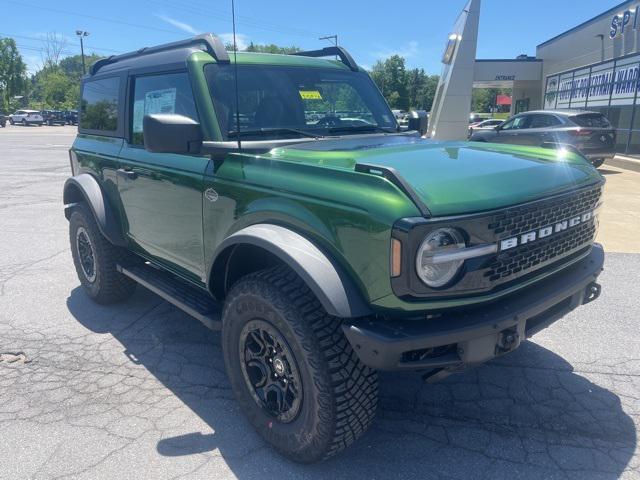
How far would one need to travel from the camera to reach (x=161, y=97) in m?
3.72

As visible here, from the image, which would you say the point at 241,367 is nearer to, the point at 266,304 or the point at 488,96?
the point at 266,304

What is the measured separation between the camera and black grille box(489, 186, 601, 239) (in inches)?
91.8

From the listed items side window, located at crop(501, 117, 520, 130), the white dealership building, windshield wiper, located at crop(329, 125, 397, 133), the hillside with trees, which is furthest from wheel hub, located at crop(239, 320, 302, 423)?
the hillside with trees

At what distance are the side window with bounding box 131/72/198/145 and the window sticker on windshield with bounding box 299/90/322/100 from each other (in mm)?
764

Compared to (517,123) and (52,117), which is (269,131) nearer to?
(517,123)

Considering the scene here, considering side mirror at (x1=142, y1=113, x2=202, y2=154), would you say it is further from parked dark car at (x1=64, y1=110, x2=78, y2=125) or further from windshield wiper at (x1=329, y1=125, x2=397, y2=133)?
parked dark car at (x1=64, y1=110, x2=78, y2=125)

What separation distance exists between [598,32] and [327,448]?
26517 millimetres

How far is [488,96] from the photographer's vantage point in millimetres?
92500

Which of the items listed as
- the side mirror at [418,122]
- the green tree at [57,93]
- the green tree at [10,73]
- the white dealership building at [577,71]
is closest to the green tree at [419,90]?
the white dealership building at [577,71]

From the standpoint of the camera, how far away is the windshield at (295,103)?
3.29 m

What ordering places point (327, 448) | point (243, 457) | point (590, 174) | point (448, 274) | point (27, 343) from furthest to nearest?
1. point (27, 343)
2. point (590, 174)
3. point (243, 457)
4. point (327, 448)
5. point (448, 274)

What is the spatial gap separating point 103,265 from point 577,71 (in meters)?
21.2

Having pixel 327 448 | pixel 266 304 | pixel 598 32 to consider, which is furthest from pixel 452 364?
pixel 598 32

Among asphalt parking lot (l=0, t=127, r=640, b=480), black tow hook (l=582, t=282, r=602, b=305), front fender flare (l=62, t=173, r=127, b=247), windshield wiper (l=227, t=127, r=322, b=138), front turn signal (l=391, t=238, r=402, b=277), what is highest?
windshield wiper (l=227, t=127, r=322, b=138)
